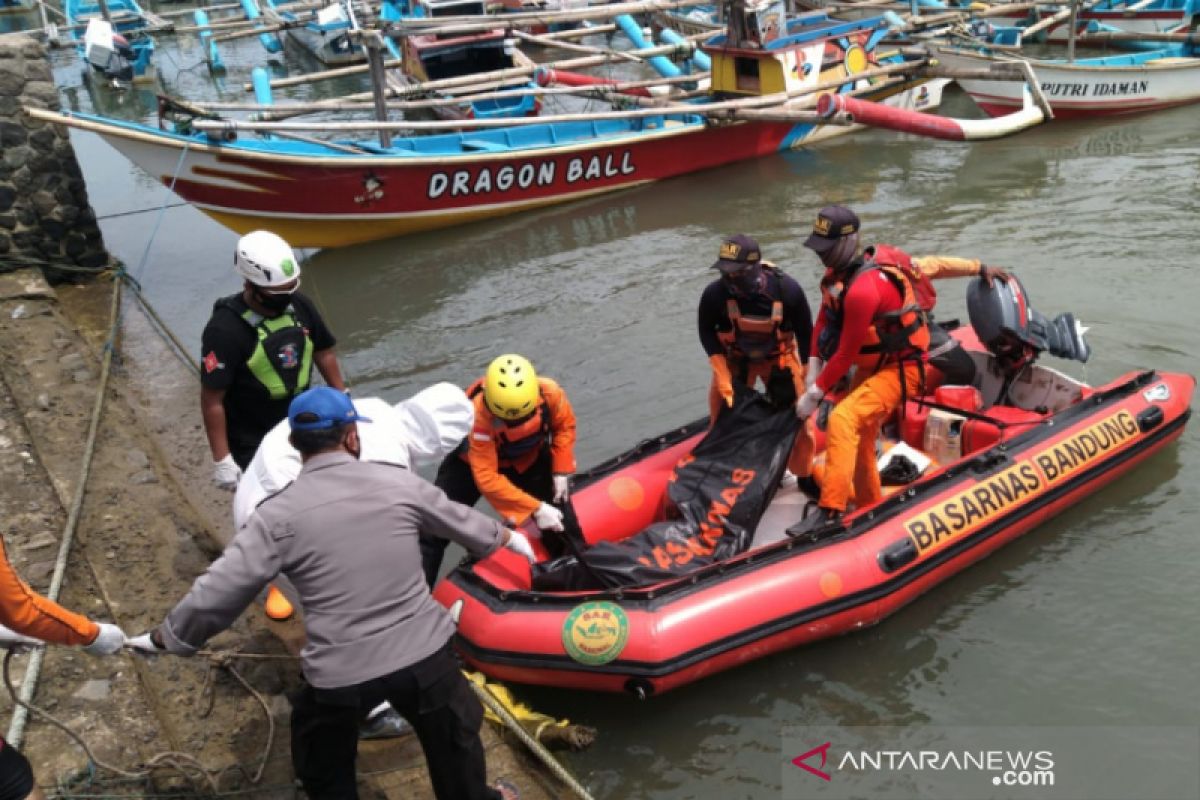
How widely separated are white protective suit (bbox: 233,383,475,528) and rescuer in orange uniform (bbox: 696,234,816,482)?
5.85 feet

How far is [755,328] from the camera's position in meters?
5.79

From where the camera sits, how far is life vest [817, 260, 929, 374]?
17.7 ft

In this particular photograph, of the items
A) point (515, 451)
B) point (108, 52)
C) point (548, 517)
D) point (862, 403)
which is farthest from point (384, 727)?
point (108, 52)

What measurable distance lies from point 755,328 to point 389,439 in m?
2.49

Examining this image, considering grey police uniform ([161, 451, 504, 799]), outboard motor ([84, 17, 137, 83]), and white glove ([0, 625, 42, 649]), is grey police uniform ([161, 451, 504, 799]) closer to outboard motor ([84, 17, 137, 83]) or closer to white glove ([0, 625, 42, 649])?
white glove ([0, 625, 42, 649])

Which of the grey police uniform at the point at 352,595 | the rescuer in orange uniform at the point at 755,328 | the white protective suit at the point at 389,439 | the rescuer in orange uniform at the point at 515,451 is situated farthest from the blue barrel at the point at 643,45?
the grey police uniform at the point at 352,595

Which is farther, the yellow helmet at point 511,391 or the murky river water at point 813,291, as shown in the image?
the murky river water at point 813,291

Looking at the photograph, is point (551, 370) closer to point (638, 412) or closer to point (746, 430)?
point (638, 412)

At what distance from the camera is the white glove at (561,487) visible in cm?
524

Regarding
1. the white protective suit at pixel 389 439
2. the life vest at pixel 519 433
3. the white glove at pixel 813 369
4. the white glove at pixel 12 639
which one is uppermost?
the white protective suit at pixel 389 439

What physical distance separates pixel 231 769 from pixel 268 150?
330 inches

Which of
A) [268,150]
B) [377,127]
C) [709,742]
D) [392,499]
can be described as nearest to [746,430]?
[709,742]

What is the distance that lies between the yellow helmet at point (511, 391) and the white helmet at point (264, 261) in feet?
3.12

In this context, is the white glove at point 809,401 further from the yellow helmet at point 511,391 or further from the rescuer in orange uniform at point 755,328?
the yellow helmet at point 511,391
